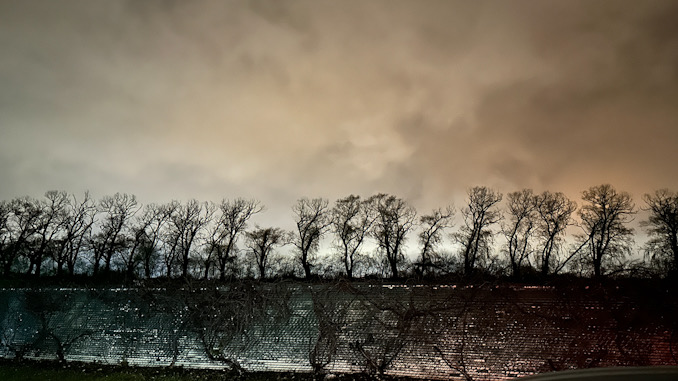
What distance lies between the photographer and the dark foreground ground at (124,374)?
9.06m

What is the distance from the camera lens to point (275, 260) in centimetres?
3008

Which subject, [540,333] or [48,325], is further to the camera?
[48,325]

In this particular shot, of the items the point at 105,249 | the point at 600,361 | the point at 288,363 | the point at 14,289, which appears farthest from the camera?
A: the point at 105,249

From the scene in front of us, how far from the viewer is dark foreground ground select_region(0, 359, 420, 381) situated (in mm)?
9060

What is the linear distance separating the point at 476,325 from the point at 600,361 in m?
2.07

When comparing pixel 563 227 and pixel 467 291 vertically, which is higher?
pixel 563 227

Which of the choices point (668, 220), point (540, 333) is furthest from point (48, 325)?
point (668, 220)

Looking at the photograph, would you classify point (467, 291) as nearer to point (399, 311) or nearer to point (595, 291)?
point (399, 311)

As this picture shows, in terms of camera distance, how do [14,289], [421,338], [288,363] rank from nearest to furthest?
[421,338], [288,363], [14,289]

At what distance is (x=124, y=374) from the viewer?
32.1 ft

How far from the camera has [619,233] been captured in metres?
27.1

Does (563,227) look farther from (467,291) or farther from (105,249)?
(105,249)

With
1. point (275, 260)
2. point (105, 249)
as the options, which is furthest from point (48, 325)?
point (105, 249)

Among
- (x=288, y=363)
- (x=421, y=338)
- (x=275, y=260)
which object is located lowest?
(x=288, y=363)
